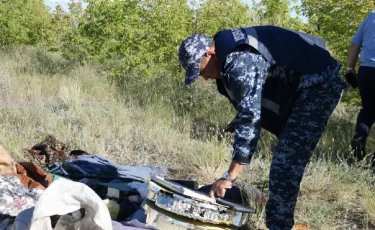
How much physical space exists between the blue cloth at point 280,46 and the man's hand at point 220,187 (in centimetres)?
70

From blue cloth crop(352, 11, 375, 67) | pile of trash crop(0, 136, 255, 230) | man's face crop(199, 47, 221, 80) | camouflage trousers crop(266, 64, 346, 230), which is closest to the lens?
pile of trash crop(0, 136, 255, 230)

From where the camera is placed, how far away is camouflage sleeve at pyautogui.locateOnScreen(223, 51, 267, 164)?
2.87 metres

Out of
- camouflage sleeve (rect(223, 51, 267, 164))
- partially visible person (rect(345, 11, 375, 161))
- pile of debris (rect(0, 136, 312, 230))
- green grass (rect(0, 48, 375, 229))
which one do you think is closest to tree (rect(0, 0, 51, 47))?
green grass (rect(0, 48, 375, 229))

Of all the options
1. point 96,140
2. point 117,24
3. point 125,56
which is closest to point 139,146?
point 96,140

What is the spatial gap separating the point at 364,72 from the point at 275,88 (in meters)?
2.27

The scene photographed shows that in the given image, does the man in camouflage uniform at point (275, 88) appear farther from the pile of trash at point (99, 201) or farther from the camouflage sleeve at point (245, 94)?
the pile of trash at point (99, 201)

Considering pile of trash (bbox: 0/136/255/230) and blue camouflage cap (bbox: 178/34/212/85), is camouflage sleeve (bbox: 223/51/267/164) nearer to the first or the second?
blue camouflage cap (bbox: 178/34/212/85)

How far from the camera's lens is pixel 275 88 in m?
3.15

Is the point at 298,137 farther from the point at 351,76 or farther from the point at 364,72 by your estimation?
the point at 364,72

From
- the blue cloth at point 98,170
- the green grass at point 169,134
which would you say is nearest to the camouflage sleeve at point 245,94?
the green grass at point 169,134

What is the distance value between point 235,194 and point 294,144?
2.60 ft

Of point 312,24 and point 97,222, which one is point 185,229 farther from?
point 312,24

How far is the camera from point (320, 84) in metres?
3.15

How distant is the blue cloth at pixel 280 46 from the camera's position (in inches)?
117
